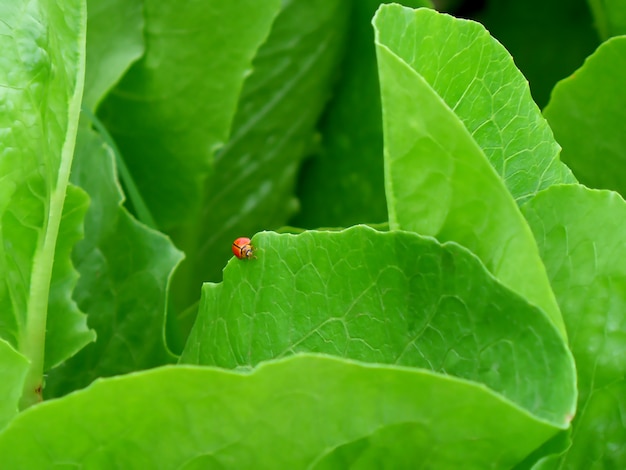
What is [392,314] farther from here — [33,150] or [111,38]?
[111,38]

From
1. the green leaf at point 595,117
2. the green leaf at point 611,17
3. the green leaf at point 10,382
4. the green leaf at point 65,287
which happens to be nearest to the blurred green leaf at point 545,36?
the green leaf at point 611,17

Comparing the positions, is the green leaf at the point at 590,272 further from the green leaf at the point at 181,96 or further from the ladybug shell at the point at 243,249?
the green leaf at the point at 181,96

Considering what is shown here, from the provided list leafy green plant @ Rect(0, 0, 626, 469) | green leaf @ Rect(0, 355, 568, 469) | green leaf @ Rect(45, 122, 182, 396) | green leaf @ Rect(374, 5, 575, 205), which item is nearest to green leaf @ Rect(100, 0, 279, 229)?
leafy green plant @ Rect(0, 0, 626, 469)

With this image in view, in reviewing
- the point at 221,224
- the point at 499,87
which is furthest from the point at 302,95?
the point at 499,87

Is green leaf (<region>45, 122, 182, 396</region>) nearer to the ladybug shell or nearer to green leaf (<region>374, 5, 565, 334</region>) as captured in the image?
the ladybug shell

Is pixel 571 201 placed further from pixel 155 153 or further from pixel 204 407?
pixel 155 153

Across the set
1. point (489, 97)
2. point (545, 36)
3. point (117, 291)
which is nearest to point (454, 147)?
point (489, 97)
